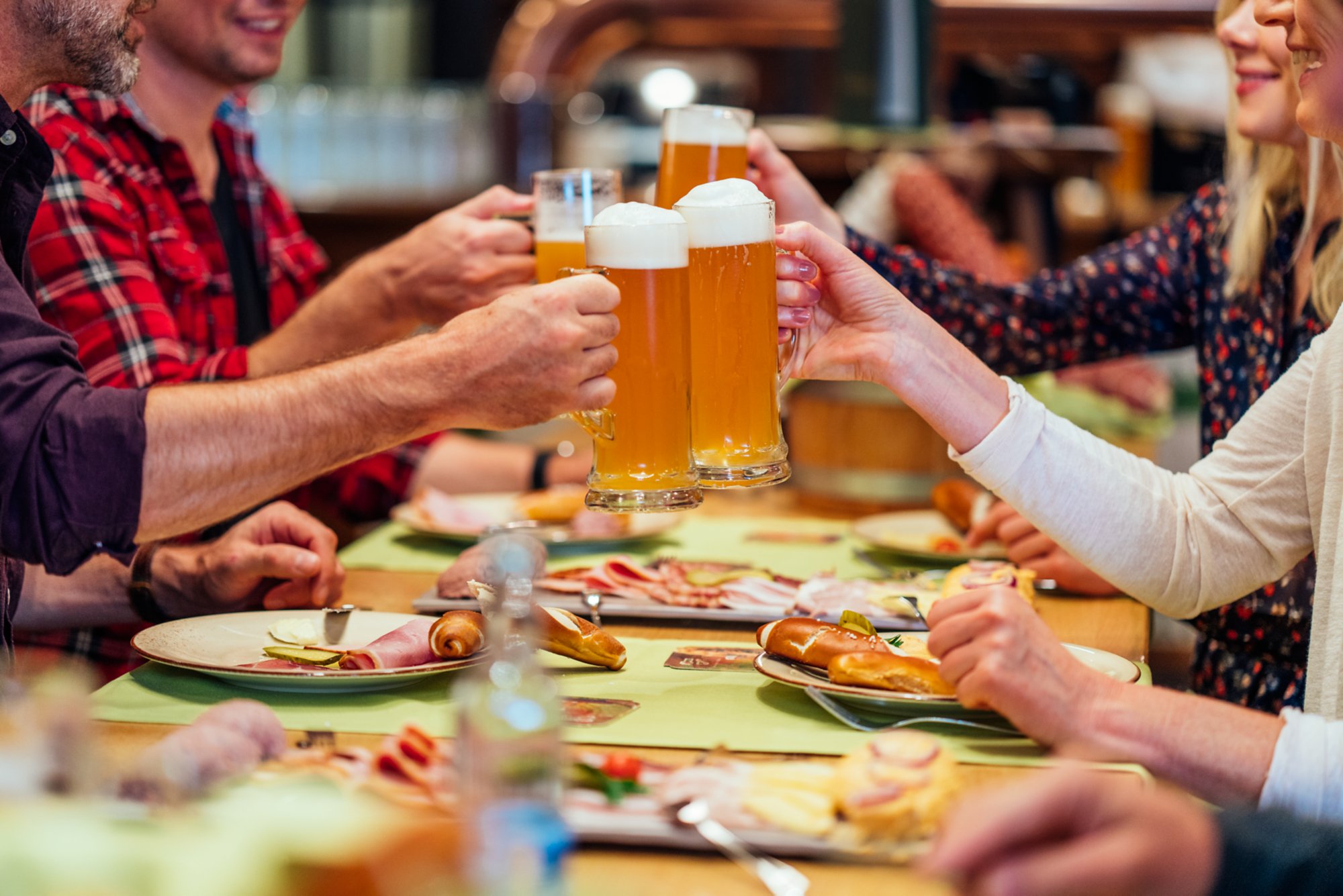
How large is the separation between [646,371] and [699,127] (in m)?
0.54

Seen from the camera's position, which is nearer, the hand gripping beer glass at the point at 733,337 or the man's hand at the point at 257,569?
the hand gripping beer glass at the point at 733,337

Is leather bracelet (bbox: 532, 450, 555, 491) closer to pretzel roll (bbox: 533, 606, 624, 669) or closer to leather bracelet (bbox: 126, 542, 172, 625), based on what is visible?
leather bracelet (bbox: 126, 542, 172, 625)

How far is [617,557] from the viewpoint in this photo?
1.85 meters

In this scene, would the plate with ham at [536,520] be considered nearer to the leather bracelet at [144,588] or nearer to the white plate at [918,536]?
the white plate at [918,536]

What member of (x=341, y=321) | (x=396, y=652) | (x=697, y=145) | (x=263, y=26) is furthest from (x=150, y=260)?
(x=396, y=652)

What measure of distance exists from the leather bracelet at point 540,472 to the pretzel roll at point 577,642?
1191 mm

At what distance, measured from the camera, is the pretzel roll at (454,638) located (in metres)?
1.36

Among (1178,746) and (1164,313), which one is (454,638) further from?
(1164,313)

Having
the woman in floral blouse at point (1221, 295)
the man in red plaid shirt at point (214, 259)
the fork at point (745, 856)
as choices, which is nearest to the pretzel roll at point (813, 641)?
the fork at point (745, 856)

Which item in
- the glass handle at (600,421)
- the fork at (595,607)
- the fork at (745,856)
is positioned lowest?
the fork at (595,607)

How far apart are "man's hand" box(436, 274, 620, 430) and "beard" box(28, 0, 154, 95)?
57cm

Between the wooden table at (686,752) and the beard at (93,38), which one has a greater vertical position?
the beard at (93,38)

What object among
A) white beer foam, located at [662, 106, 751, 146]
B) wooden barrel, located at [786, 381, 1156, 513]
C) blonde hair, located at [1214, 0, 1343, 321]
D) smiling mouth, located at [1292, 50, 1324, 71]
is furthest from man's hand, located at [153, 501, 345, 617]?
blonde hair, located at [1214, 0, 1343, 321]

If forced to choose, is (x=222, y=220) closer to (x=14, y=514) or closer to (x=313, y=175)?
(x=14, y=514)
